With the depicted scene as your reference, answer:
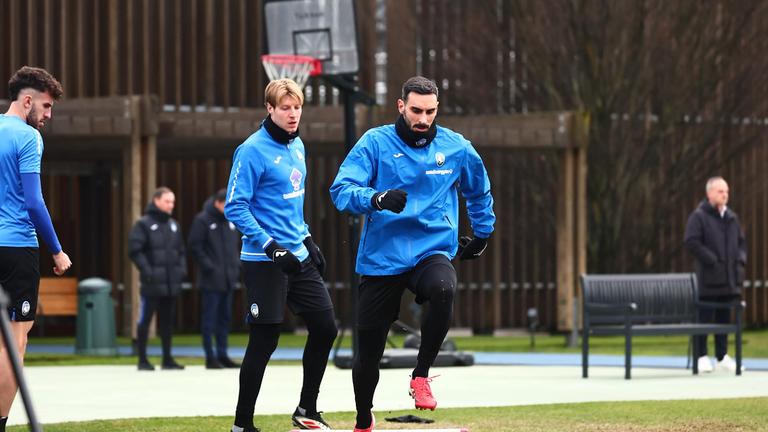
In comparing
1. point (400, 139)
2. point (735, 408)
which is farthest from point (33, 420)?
point (735, 408)

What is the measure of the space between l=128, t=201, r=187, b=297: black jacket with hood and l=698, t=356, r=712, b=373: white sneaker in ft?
17.4

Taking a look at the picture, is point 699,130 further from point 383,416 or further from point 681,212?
point 383,416

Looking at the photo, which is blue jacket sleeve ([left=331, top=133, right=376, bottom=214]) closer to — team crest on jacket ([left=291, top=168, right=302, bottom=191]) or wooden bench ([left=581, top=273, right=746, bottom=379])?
team crest on jacket ([left=291, top=168, right=302, bottom=191])

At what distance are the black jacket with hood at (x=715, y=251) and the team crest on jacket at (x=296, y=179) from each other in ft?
26.8

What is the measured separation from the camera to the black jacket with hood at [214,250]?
16672 millimetres

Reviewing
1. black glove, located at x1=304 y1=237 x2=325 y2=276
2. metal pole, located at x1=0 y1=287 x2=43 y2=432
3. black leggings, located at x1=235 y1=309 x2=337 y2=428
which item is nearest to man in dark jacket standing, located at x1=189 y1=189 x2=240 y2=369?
black leggings, located at x1=235 y1=309 x2=337 y2=428

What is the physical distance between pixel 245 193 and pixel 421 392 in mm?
1419

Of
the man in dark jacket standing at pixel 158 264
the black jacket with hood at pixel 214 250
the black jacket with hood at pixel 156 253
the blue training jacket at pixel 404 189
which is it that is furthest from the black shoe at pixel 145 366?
the blue training jacket at pixel 404 189

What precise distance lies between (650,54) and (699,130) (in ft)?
6.40

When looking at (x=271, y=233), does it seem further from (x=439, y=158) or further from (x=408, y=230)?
(x=439, y=158)

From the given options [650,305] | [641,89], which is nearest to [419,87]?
[650,305]

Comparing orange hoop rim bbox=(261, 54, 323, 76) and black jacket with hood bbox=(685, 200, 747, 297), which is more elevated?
orange hoop rim bbox=(261, 54, 323, 76)

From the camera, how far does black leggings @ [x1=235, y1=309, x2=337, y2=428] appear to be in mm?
8766

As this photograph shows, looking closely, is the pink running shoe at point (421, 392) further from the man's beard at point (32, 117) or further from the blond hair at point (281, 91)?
the man's beard at point (32, 117)
